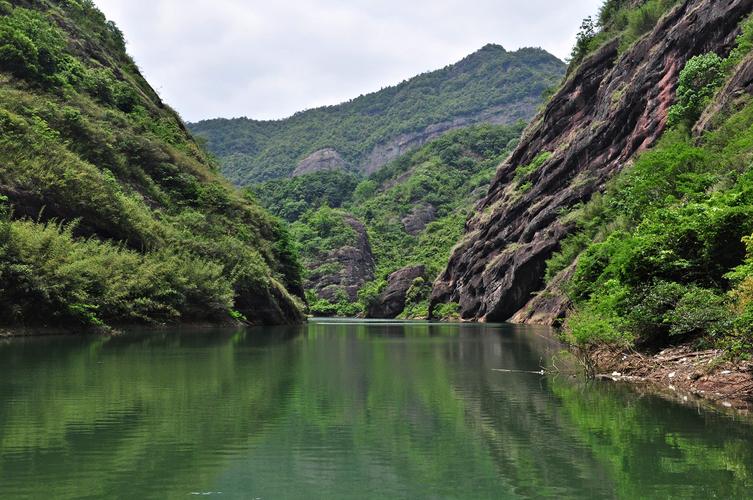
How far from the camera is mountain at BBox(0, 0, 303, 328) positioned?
41.3m

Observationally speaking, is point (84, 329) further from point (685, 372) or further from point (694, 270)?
point (685, 372)

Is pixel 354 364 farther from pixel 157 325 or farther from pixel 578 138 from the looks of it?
pixel 578 138

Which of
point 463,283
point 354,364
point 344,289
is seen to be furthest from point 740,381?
point 344,289

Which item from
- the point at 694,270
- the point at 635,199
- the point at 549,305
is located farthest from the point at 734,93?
the point at 549,305

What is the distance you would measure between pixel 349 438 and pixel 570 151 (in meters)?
72.9

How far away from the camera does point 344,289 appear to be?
161 meters

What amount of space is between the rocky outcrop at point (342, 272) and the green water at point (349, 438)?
140 metres

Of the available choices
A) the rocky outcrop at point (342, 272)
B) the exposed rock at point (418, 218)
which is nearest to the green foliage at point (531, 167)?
the rocky outcrop at point (342, 272)

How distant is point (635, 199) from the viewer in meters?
45.8

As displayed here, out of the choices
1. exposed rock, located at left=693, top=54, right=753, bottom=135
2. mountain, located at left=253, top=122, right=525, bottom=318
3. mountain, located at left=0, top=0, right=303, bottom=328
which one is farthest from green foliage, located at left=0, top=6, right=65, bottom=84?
mountain, located at left=253, top=122, right=525, bottom=318

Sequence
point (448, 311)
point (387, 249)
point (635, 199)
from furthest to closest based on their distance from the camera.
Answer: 1. point (387, 249)
2. point (448, 311)
3. point (635, 199)

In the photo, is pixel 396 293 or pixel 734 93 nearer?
pixel 734 93

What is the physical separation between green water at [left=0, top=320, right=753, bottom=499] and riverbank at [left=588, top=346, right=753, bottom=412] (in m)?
1.32

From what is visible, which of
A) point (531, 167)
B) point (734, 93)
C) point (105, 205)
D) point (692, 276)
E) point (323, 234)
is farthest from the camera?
point (323, 234)
